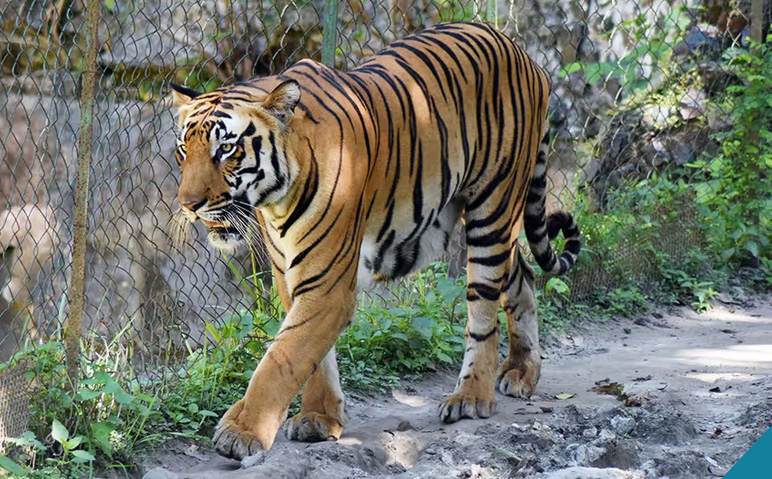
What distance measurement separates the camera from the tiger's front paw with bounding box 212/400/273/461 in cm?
360

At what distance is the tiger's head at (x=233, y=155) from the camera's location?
3570 mm

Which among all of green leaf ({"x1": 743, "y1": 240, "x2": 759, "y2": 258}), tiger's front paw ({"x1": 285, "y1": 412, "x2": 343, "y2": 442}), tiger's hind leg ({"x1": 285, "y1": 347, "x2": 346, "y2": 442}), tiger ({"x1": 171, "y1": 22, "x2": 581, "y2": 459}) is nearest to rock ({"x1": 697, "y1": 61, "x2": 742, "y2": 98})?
green leaf ({"x1": 743, "y1": 240, "x2": 759, "y2": 258})

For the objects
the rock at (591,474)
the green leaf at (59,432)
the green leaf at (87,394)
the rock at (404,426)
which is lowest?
the rock at (404,426)

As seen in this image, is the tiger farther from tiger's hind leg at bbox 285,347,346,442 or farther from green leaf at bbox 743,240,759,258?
green leaf at bbox 743,240,759,258

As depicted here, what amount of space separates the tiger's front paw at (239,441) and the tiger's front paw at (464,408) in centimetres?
108

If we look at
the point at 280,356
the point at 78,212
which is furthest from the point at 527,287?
the point at 78,212

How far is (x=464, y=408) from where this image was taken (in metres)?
4.45

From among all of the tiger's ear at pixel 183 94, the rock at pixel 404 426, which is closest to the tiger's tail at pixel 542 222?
the rock at pixel 404 426

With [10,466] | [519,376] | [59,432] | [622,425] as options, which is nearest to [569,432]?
[622,425]

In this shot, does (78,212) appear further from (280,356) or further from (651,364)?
(651,364)

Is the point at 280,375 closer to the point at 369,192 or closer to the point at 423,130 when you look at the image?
the point at 369,192

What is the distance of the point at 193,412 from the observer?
4.24 metres

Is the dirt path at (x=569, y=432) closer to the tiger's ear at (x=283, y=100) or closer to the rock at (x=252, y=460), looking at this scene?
the rock at (x=252, y=460)

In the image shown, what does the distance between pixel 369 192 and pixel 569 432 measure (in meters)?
1.38
